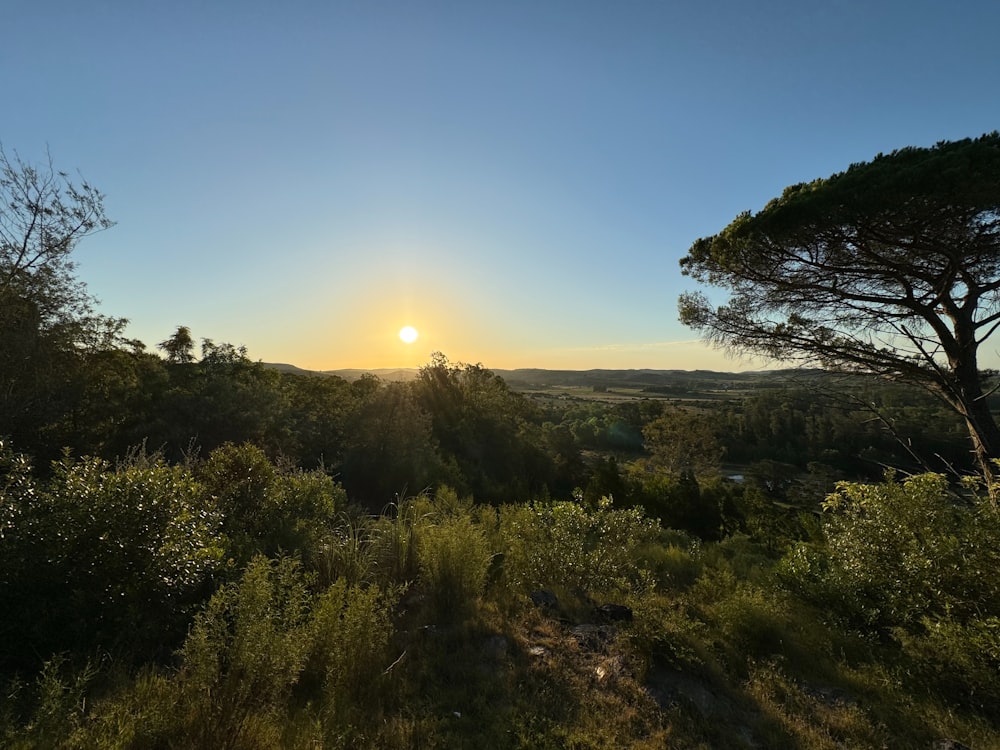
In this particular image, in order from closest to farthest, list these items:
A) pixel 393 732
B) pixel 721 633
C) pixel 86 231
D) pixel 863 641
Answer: pixel 393 732 < pixel 863 641 < pixel 721 633 < pixel 86 231

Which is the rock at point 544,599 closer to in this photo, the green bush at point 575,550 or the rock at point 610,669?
the green bush at point 575,550

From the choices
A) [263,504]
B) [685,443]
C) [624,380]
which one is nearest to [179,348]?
[263,504]

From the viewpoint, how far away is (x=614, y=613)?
4805 mm

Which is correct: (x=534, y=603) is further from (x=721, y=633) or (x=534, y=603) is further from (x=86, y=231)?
(x=86, y=231)

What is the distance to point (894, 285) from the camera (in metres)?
6.21

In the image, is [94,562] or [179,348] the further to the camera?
[179,348]

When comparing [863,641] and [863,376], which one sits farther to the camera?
[863,376]

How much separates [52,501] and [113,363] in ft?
36.2

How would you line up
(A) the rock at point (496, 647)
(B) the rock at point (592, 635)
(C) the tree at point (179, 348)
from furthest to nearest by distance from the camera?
(C) the tree at point (179, 348), (B) the rock at point (592, 635), (A) the rock at point (496, 647)

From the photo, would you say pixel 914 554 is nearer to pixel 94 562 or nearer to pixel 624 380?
pixel 94 562

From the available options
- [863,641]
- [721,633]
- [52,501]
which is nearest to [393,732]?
[52,501]

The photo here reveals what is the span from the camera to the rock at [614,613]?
4750 millimetres

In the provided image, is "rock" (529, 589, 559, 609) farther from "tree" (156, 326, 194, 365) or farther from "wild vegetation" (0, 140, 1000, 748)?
"tree" (156, 326, 194, 365)

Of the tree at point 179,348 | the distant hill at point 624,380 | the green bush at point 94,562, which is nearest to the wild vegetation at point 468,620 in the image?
the green bush at point 94,562
